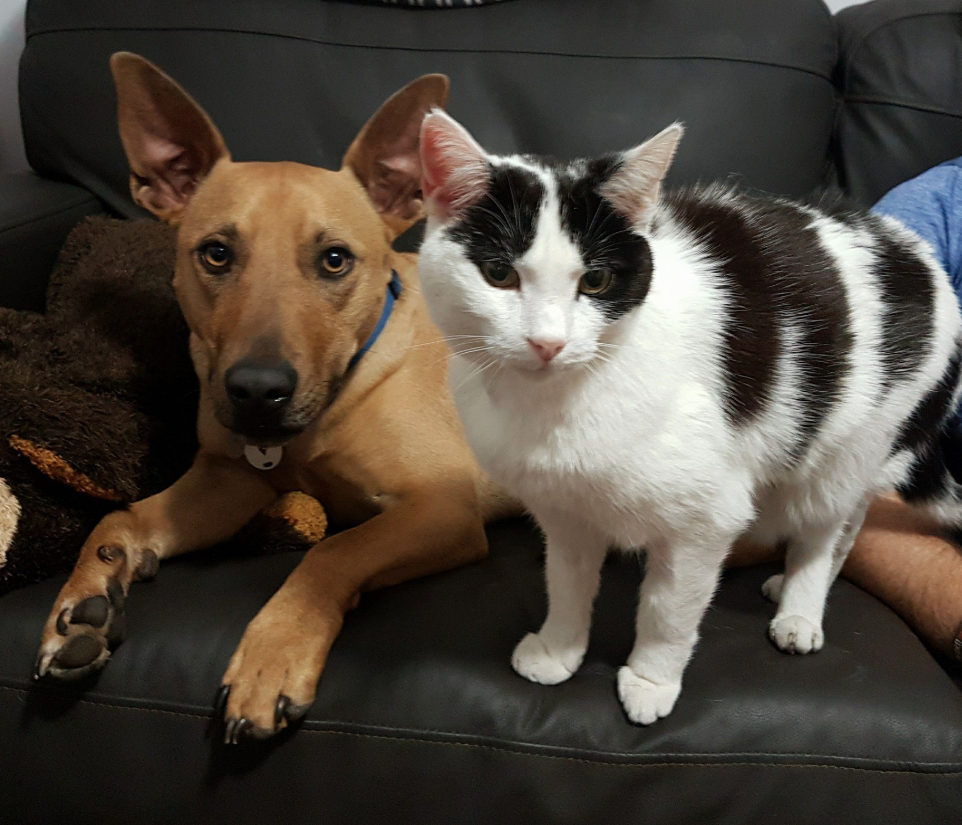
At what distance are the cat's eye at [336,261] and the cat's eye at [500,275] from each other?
0.48m

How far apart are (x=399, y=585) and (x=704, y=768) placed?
0.48 meters

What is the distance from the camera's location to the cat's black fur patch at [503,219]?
0.70 metres

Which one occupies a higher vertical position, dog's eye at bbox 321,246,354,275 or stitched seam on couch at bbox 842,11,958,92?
stitched seam on couch at bbox 842,11,958,92

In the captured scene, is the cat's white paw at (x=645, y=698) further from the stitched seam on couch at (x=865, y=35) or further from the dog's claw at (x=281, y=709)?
the stitched seam on couch at (x=865, y=35)

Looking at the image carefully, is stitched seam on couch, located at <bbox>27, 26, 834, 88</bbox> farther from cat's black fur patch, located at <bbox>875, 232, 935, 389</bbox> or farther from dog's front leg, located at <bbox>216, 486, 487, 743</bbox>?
dog's front leg, located at <bbox>216, 486, 487, 743</bbox>

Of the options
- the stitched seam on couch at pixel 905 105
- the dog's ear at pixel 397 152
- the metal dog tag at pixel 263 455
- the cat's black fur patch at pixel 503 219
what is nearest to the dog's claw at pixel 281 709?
the metal dog tag at pixel 263 455

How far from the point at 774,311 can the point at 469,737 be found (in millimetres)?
633

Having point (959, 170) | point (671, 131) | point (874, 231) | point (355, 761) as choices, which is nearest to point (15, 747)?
point (355, 761)

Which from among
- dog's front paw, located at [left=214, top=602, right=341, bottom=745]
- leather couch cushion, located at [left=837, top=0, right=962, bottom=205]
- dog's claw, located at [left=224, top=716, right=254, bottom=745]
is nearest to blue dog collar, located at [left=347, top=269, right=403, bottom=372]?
dog's front paw, located at [left=214, top=602, right=341, bottom=745]

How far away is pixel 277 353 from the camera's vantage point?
0.97 metres

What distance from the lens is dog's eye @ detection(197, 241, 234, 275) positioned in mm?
1084

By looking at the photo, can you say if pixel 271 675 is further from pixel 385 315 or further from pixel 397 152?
pixel 397 152

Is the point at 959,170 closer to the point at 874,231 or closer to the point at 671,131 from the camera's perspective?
the point at 874,231

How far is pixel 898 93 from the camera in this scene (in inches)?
59.2
